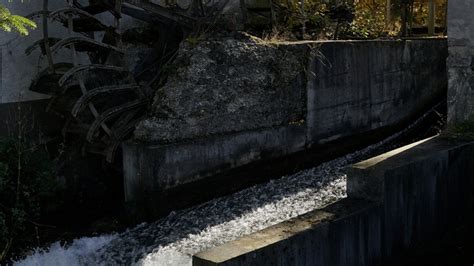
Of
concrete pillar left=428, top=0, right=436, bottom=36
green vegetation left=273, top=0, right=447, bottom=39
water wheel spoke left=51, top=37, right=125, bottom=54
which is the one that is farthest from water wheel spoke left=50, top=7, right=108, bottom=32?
concrete pillar left=428, top=0, right=436, bottom=36

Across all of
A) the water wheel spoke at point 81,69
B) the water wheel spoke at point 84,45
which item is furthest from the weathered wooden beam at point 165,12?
the water wheel spoke at point 81,69

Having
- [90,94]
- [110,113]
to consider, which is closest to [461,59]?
Answer: [110,113]

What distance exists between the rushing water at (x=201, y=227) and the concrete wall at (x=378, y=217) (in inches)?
48.2

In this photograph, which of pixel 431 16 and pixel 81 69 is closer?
pixel 81 69

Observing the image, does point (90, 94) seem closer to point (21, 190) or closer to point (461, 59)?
point (21, 190)

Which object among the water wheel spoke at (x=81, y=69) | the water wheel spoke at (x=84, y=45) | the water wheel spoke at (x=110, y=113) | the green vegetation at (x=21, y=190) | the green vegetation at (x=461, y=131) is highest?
the water wheel spoke at (x=84, y=45)

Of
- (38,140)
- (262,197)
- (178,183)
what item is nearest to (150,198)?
(178,183)

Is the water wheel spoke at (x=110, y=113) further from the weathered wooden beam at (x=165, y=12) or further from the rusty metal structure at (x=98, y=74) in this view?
the weathered wooden beam at (x=165, y=12)

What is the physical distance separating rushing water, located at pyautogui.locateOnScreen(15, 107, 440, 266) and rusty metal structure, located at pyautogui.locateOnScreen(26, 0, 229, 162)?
169cm

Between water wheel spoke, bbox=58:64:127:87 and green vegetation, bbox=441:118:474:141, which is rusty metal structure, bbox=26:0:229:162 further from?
green vegetation, bbox=441:118:474:141

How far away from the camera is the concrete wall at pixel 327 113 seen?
7512 mm

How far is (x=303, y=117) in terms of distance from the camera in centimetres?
935

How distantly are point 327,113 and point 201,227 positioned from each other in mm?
3729

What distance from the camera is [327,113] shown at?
9734 millimetres
